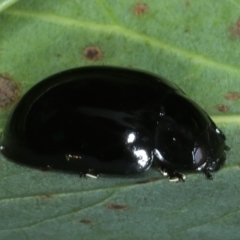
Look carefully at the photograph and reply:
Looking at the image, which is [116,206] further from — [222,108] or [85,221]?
[222,108]

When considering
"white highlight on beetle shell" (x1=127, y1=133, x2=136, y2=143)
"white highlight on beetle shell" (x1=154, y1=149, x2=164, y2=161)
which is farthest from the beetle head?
"white highlight on beetle shell" (x1=127, y1=133, x2=136, y2=143)

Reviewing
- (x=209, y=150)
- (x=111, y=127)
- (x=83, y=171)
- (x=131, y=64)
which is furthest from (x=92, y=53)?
(x=209, y=150)

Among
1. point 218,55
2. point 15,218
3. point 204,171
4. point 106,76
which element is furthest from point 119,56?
point 15,218

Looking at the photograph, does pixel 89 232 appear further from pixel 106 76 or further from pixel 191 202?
pixel 106 76

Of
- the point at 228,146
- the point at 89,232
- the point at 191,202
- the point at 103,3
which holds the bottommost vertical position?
the point at 89,232

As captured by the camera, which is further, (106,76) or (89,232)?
(89,232)

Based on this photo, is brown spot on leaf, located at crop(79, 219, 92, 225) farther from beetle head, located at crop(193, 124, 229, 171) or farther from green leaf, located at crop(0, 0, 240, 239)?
beetle head, located at crop(193, 124, 229, 171)
